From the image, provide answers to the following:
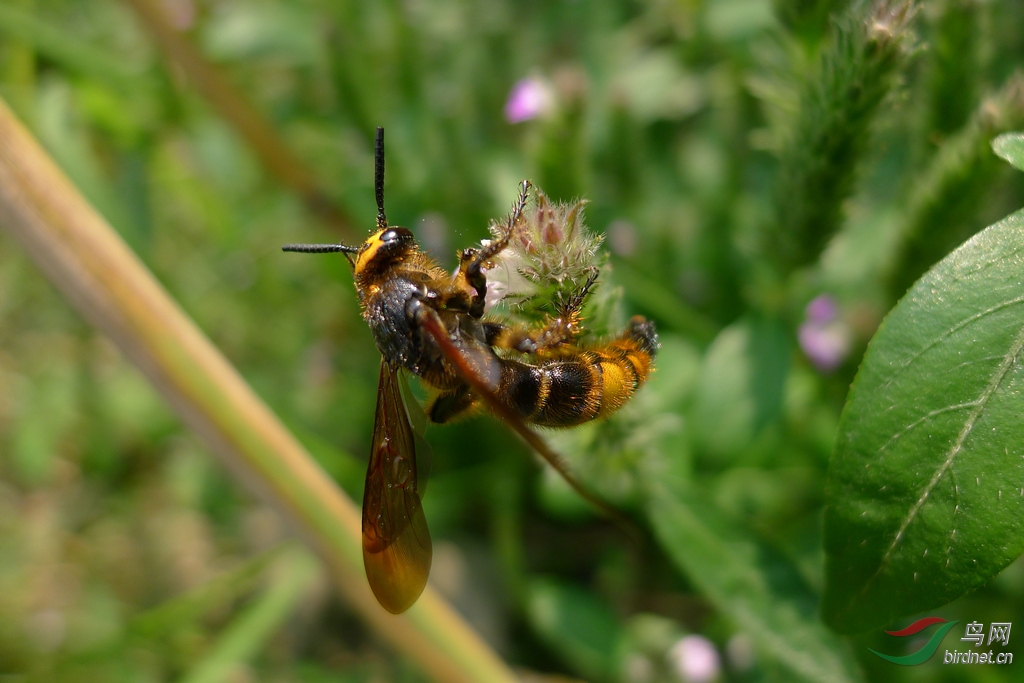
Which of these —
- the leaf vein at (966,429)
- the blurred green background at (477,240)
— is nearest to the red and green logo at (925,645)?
the blurred green background at (477,240)

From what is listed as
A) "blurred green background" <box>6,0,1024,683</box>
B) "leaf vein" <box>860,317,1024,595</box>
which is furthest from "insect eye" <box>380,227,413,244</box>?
"leaf vein" <box>860,317,1024,595</box>

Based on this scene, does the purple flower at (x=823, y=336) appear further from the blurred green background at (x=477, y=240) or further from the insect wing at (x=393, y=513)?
the insect wing at (x=393, y=513)

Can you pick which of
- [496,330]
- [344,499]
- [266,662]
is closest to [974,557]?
[496,330]

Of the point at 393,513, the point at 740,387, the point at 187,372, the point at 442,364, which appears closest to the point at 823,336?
the point at 740,387

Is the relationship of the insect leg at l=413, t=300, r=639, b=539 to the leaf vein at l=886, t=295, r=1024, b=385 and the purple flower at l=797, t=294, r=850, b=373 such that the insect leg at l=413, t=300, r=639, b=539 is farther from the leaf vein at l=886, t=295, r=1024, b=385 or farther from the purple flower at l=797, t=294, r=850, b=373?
the purple flower at l=797, t=294, r=850, b=373

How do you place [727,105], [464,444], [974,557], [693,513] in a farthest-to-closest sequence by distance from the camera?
[464,444], [727,105], [693,513], [974,557]

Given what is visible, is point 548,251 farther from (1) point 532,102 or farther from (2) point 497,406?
(1) point 532,102

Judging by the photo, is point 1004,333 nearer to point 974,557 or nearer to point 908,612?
point 974,557
